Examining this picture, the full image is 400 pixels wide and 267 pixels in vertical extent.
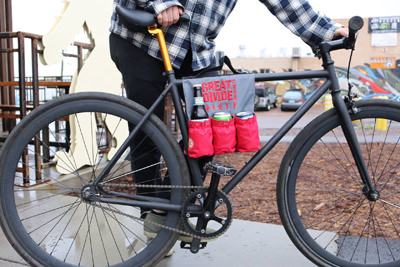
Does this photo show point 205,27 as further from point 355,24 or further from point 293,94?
point 293,94

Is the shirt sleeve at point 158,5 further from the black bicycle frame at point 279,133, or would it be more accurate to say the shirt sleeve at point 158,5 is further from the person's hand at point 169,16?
the black bicycle frame at point 279,133

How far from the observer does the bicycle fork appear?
1.92m

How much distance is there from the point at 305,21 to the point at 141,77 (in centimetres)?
95

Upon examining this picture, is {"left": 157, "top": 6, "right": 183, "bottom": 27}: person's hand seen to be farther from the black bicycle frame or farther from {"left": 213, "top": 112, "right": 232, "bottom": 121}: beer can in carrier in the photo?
{"left": 213, "top": 112, "right": 232, "bottom": 121}: beer can in carrier

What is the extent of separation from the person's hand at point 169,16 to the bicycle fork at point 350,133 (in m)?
0.81

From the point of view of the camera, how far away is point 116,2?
2000 mm

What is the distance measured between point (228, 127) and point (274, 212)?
171 cm

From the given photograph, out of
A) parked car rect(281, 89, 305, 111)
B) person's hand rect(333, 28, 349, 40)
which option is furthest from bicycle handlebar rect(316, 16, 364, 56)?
parked car rect(281, 89, 305, 111)

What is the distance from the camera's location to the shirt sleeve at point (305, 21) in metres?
2.08

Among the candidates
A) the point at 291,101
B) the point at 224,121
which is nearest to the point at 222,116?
the point at 224,121

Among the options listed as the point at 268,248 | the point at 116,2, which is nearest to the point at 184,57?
the point at 116,2

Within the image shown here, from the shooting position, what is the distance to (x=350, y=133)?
1953mm

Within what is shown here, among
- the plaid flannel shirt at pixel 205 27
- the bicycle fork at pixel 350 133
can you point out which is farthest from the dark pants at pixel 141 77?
the bicycle fork at pixel 350 133

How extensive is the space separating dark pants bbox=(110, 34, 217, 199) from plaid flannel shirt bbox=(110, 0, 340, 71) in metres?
0.05
